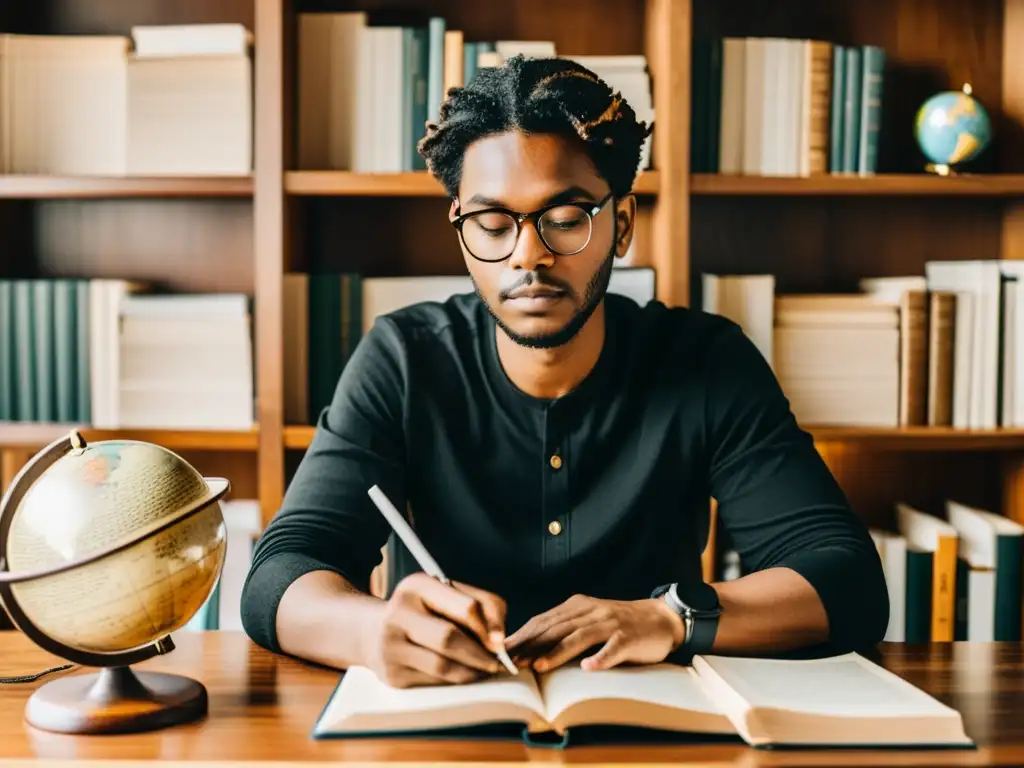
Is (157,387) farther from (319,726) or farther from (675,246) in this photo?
(319,726)

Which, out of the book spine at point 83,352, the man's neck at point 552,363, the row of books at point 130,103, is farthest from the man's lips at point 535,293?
the book spine at point 83,352

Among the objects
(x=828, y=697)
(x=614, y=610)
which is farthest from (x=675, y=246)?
(x=828, y=697)

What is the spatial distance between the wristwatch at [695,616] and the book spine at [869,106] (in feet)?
4.06

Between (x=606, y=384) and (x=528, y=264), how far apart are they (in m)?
0.29

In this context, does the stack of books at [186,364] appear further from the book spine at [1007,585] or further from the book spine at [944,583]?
the book spine at [1007,585]

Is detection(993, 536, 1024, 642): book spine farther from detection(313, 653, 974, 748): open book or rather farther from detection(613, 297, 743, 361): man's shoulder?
detection(313, 653, 974, 748): open book

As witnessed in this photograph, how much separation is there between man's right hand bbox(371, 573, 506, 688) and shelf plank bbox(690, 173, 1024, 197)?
123 cm

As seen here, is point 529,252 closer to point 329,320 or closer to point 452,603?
point 452,603

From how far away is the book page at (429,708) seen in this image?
910 millimetres

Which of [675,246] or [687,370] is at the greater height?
[675,246]

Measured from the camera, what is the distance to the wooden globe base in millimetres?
929

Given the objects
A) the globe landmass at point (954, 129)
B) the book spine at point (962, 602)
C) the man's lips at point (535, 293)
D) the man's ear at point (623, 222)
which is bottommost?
the book spine at point (962, 602)

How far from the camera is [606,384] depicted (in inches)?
63.0

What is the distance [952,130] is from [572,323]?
1.11 meters
